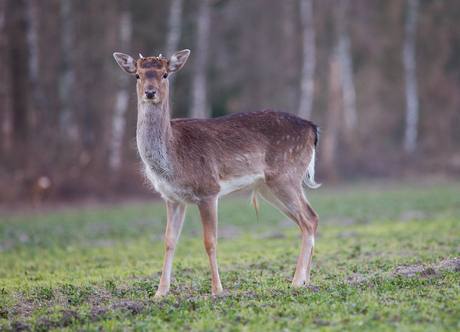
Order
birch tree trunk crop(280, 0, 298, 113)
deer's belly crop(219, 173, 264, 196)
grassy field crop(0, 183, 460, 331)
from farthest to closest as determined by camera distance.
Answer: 1. birch tree trunk crop(280, 0, 298, 113)
2. deer's belly crop(219, 173, 264, 196)
3. grassy field crop(0, 183, 460, 331)

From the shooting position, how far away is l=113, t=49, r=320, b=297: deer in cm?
603

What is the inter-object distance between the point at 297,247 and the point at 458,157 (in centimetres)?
2003

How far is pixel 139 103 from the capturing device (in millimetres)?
6383

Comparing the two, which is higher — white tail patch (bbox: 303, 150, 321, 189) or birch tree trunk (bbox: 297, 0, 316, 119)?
birch tree trunk (bbox: 297, 0, 316, 119)

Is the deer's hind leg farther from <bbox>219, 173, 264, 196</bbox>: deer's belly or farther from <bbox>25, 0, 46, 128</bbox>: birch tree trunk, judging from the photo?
<bbox>25, 0, 46, 128</bbox>: birch tree trunk

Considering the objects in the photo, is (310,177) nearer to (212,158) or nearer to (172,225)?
(212,158)

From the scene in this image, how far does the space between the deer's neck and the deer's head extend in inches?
5.1

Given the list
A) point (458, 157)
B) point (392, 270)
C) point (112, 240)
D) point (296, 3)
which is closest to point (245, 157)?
point (392, 270)

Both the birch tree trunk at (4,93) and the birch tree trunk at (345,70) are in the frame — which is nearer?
the birch tree trunk at (4,93)

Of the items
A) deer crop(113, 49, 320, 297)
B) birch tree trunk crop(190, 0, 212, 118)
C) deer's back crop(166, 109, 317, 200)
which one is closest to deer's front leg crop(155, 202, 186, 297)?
deer crop(113, 49, 320, 297)

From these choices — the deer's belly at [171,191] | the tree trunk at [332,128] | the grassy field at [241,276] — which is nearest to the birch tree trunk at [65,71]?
the grassy field at [241,276]

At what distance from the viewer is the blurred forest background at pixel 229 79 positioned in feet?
64.2

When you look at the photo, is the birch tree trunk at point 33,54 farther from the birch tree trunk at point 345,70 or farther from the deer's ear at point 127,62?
the birch tree trunk at point 345,70

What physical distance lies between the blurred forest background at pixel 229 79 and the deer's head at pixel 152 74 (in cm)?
1261
